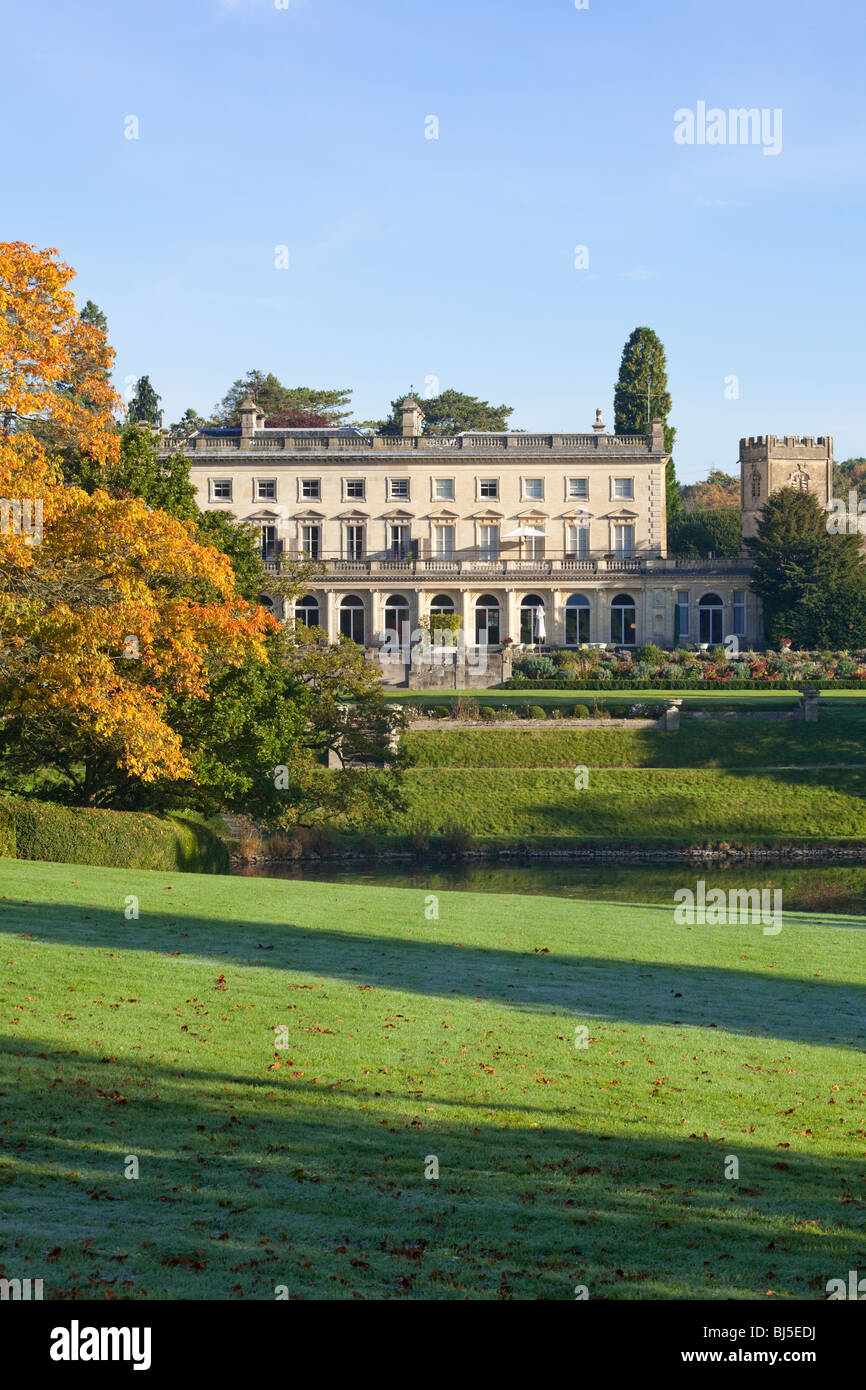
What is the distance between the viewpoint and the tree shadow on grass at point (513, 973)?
1325 centimetres

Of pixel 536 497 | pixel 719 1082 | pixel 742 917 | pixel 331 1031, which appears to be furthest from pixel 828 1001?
pixel 536 497

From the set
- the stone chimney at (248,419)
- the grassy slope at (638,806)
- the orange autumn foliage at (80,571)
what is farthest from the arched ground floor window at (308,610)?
the orange autumn foliage at (80,571)

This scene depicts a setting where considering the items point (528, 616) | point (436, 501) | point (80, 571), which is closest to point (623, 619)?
point (528, 616)

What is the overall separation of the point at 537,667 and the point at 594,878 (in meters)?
23.9

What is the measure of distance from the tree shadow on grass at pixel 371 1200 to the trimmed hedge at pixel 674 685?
42.9m

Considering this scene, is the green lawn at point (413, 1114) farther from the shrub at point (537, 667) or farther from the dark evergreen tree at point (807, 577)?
the dark evergreen tree at point (807, 577)

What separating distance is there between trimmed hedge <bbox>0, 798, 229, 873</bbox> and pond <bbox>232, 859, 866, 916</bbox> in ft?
13.5

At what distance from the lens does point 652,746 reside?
4325 centimetres

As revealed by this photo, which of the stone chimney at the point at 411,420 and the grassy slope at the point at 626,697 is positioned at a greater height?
the stone chimney at the point at 411,420

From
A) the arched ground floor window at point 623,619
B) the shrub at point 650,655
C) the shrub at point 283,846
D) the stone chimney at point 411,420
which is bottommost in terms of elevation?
the shrub at point 283,846

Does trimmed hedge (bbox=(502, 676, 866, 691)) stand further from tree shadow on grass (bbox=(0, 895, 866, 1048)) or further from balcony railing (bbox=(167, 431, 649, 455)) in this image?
tree shadow on grass (bbox=(0, 895, 866, 1048))
